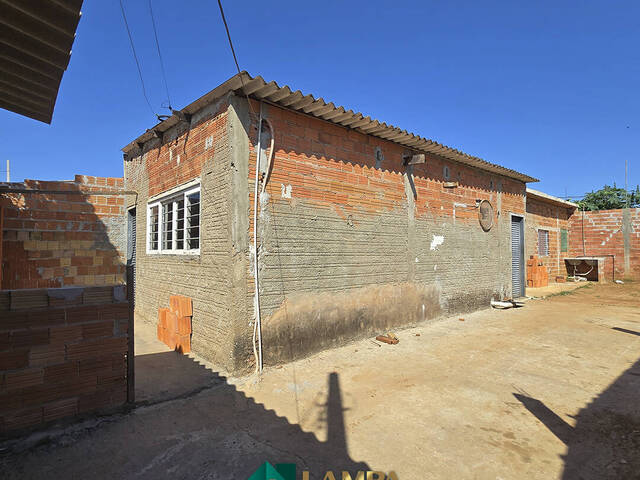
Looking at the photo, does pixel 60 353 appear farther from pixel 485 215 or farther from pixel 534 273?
pixel 534 273

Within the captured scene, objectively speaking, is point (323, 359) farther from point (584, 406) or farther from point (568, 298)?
point (568, 298)

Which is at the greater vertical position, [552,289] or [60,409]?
[60,409]

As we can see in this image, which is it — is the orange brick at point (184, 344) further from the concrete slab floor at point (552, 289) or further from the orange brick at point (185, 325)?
the concrete slab floor at point (552, 289)

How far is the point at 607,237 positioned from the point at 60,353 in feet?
70.4

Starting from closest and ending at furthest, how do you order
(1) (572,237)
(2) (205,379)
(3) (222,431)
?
(3) (222,431) < (2) (205,379) < (1) (572,237)

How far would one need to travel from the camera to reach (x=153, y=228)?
24.7 ft

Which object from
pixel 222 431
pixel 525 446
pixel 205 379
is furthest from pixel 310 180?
pixel 525 446

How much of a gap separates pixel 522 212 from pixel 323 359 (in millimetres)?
9626

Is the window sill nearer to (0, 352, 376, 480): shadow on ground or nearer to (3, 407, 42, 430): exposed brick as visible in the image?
(0, 352, 376, 480): shadow on ground

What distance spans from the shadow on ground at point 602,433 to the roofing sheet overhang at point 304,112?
4.71 m

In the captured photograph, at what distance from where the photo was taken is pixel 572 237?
18000mm

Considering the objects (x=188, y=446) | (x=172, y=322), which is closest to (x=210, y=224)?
(x=172, y=322)

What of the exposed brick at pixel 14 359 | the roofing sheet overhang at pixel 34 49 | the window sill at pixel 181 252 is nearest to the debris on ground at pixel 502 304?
the window sill at pixel 181 252

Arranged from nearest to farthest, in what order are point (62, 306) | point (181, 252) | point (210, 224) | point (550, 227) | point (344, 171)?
point (62, 306), point (210, 224), point (181, 252), point (344, 171), point (550, 227)
